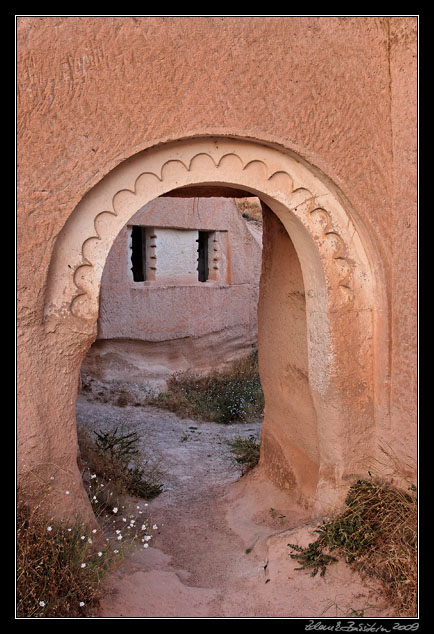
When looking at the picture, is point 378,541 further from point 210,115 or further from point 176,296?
point 176,296

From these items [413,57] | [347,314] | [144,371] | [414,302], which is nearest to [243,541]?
[347,314]

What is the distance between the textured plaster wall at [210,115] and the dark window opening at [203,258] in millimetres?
6498

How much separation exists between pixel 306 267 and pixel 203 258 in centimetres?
645

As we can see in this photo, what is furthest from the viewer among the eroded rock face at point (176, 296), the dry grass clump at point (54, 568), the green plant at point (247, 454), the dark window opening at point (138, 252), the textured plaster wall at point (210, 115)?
the dark window opening at point (138, 252)

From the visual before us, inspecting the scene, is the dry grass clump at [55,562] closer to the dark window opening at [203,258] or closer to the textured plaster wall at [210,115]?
the textured plaster wall at [210,115]

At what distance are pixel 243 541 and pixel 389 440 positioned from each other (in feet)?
4.87

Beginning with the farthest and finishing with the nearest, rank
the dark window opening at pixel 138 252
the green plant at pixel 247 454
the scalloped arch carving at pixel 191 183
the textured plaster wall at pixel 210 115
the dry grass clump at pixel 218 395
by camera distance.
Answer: the dark window opening at pixel 138 252 → the dry grass clump at pixel 218 395 → the green plant at pixel 247 454 → the scalloped arch carving at pixel 191 183 → the textured plaster wall at pixel 210 115

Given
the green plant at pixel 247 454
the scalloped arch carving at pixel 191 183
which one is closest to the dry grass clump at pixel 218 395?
the green plant at pixel 247 454

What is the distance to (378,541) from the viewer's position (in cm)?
344

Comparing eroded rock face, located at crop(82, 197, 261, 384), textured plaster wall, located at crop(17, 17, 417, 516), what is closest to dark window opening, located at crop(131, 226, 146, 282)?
eroded rock face, located at crop(82, 197, 261, 384)

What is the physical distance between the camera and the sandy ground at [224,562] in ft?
10.9

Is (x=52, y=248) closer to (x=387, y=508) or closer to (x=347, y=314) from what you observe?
(x=347, y=314)

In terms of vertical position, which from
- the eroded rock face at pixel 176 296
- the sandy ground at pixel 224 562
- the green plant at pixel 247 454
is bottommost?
the sandy ground at pixel 224 562

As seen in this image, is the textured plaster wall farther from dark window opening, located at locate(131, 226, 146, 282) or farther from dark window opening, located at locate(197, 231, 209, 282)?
dark window opening, located at locate(197, 231, 209, 282)
